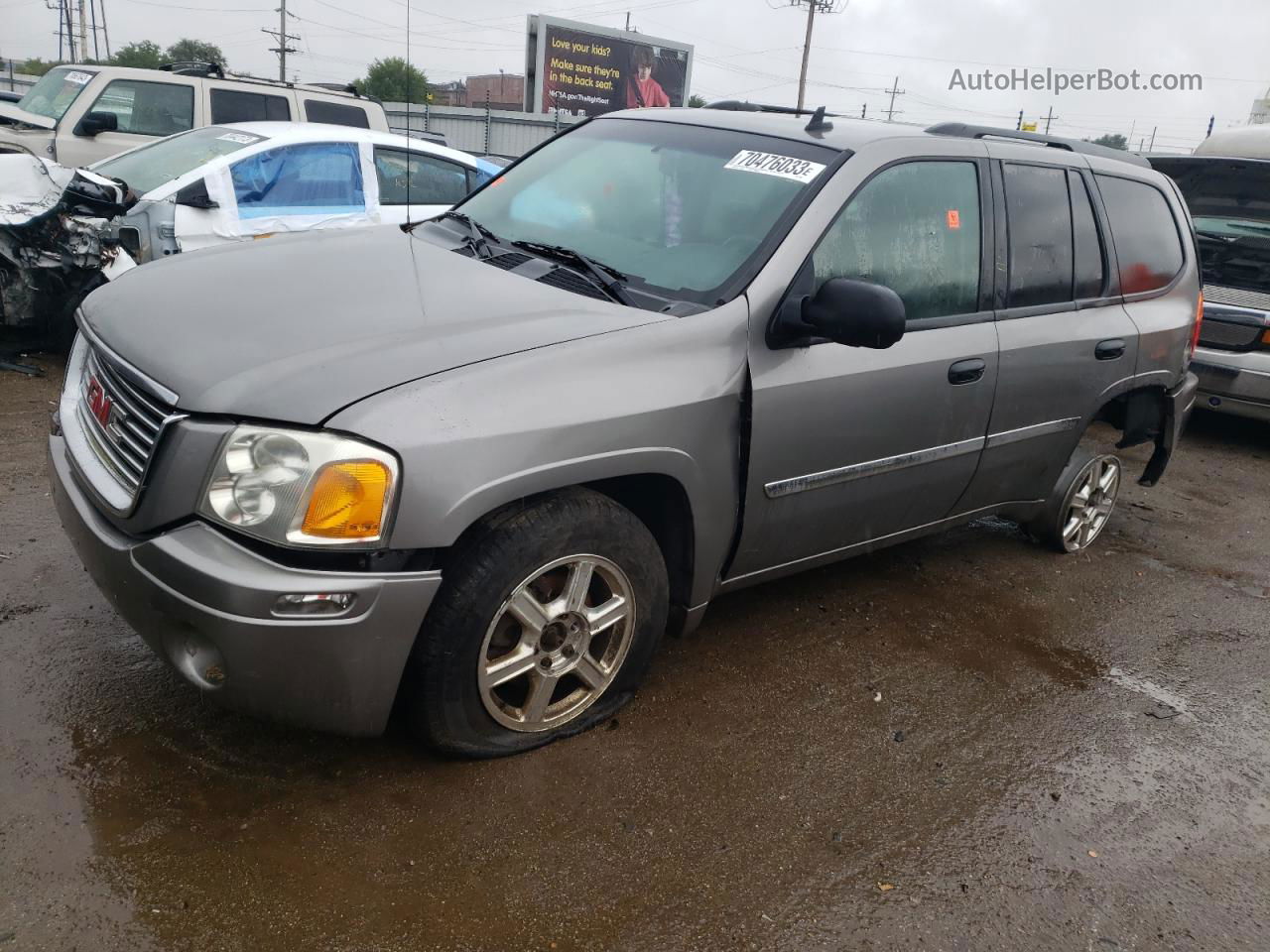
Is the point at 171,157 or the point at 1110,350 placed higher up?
the point at 171,157

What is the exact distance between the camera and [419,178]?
793 centimetres

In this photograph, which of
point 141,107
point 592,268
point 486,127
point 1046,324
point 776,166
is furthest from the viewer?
point 486,127

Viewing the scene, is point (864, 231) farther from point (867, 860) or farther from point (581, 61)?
point (581, 61)

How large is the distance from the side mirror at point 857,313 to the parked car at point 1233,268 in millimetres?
5450

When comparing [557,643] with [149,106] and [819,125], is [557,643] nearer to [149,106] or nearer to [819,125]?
[819,125]

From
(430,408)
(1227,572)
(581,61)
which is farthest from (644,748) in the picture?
(581,61)

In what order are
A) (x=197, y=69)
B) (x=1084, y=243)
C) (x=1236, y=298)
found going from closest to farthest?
(x=1084, y=243)
(x=1236, y=298)
(x=197, y=69)

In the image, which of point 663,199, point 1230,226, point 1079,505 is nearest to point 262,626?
point 663,199

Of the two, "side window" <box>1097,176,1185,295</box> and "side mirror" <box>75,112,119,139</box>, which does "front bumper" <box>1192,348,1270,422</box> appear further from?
"side mirror" <box>75,112,119,139</box>

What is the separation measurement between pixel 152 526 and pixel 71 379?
3.27 feet

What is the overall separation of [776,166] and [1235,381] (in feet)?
17.7

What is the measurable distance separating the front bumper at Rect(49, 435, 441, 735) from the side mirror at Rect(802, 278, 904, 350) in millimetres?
1338

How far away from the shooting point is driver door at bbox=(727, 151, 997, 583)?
3.01 meters

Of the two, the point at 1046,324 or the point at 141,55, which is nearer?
the point at 1046,324
